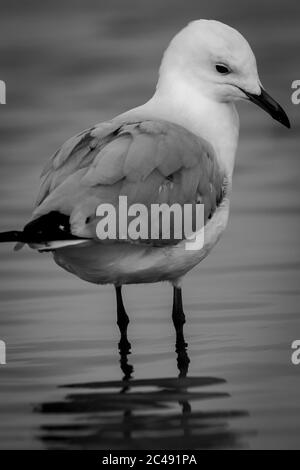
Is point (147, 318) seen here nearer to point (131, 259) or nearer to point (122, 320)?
point (122, 320)

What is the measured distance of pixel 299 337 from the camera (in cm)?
816

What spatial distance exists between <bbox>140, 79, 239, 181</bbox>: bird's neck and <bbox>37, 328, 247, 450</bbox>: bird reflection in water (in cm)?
154

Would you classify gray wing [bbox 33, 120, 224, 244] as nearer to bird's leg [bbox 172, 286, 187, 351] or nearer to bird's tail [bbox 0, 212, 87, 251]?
bird's tail [bbox 0, 212, 87, 251]

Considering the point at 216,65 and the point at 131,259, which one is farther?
the point at 216,65

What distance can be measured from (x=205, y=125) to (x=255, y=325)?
1.15 m

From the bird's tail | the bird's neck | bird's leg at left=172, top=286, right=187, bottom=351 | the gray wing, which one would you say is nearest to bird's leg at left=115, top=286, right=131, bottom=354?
bird's leg at left=172, top=286, right=187, bottom=351

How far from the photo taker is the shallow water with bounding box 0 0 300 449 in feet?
22.2

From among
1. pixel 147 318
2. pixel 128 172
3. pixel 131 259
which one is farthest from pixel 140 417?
pixel 147 318

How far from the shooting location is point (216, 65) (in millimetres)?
8523

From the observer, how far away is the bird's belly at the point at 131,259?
7625mm

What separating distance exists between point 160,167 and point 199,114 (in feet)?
2.96

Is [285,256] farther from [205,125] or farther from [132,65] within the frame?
[132,65]
